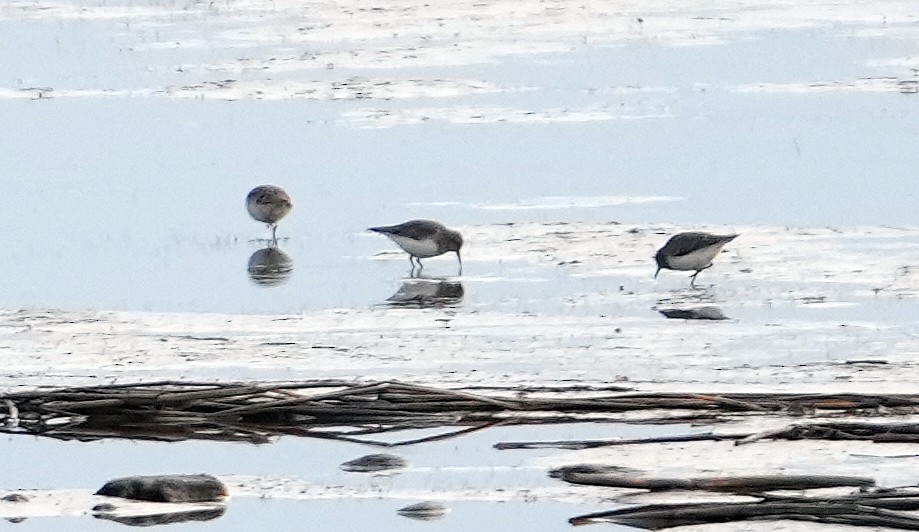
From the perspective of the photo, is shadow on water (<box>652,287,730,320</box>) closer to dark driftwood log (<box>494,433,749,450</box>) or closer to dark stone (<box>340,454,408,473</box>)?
dark driftwood log (<box>494,433,749,450</box>)

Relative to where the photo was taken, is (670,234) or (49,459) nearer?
(49,459)

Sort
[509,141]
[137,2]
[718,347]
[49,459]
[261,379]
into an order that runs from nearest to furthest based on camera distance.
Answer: [49,459]
[261,379]
[718,347]
[509,141]
[137,2]

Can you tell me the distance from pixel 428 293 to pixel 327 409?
4.12m

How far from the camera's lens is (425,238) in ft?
45.3

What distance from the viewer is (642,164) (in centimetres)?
1866

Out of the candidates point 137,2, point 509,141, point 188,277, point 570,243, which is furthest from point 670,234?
point 137,2

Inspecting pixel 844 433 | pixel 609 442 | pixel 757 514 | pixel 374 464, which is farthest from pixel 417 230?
pixel 757 514

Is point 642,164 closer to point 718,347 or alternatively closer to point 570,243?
point 570,243

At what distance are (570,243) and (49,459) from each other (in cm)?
664

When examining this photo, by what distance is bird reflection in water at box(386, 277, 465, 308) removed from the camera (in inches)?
493

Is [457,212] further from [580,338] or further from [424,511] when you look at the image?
[424,511]

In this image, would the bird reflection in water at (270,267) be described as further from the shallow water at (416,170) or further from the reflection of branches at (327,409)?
the reflection of branches at (327,409)

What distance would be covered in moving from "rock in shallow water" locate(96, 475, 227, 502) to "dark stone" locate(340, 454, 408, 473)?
634 mm

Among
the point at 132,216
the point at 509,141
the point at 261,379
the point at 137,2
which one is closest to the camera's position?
the point at 261,379
